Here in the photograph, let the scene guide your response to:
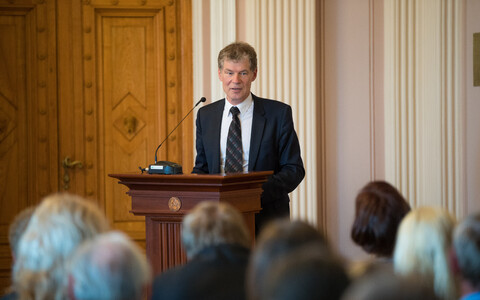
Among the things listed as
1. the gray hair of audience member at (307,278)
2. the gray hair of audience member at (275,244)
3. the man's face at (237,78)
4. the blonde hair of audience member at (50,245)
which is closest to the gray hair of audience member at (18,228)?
the blonde hair of audience member at (50,245)

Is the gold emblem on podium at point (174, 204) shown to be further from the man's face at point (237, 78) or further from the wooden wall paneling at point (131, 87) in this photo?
the wooden wall paneling at point (131, 87)

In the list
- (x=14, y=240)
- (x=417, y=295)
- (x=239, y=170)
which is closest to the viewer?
(x=417, y=295)

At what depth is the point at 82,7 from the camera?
596cm

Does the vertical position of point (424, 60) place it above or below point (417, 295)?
above

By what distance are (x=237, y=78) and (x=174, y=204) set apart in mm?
1085

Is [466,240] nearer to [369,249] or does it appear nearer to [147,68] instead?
[369,249]

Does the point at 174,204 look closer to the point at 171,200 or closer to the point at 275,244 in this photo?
the point at 171,200

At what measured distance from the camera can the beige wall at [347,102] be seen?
5824mm

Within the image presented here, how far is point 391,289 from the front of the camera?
4.06 ft

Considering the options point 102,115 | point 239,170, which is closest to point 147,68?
point 102,115

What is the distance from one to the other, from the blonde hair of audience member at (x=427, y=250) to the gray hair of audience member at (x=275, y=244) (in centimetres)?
25

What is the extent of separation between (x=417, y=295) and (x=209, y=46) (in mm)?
4742

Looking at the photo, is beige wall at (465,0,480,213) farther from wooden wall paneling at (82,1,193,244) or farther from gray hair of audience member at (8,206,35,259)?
gray hair of audience member at (8,206,35,259)

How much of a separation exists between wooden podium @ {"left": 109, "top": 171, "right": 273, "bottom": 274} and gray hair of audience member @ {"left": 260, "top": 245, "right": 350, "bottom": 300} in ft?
6.01
